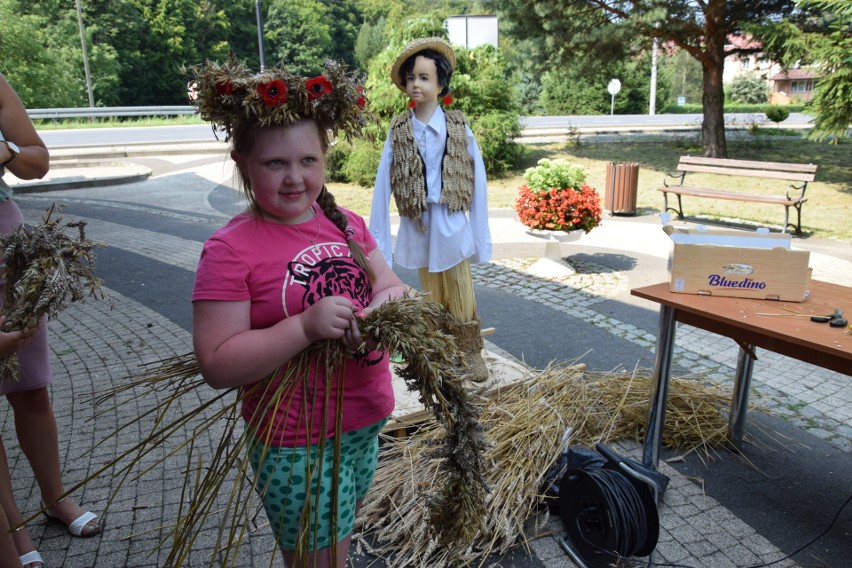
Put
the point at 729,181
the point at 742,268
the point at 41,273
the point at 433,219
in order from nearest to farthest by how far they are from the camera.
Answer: the point at 41,273, the point at 742,268, the point at 433,219, the point at 729,181

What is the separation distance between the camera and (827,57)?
1099cm

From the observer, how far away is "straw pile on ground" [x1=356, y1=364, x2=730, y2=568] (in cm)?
273

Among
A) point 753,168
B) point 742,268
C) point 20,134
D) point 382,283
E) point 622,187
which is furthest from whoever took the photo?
point 753,168

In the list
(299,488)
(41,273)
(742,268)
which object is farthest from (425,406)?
(742,268)

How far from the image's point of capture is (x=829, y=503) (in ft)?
10.2

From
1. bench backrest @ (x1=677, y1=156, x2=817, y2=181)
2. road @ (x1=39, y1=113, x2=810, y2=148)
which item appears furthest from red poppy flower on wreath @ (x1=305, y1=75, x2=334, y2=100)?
road @ (x1=39, y1=113, x2=810, y2=148)

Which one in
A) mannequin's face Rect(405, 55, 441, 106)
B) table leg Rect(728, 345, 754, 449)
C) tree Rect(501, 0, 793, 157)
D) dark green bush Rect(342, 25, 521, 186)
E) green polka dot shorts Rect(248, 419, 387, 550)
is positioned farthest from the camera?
tree Rect(501, 0, 793, 157)

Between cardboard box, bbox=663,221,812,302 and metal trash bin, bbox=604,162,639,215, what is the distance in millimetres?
7764

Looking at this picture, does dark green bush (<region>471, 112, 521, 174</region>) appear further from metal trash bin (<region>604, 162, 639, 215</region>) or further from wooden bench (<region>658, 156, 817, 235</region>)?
wooden bench (<region>658, 156, 817, 235</region>)

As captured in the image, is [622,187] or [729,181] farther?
[729,181]

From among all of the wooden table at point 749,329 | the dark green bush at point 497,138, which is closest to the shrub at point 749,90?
the dark green bush at point 497,138

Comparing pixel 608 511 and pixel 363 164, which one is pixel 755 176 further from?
pixel 608 511

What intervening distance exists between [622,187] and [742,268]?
804cm

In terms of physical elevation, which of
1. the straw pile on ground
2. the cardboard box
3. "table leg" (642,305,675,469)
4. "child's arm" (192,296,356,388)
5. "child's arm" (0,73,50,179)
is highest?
"child's arm" (0,73,50,179)
